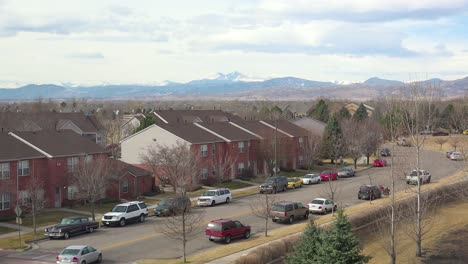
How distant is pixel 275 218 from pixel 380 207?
8.80m

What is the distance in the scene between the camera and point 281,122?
87188 mm

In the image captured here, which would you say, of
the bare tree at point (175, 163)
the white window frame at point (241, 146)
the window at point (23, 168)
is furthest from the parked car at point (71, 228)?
the white window frame at point (241, 146)

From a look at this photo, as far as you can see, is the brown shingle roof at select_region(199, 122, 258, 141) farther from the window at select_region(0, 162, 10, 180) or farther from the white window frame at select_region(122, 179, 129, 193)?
the window at select_region(0, 162, 10, 180)

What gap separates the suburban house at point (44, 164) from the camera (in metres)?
46.2

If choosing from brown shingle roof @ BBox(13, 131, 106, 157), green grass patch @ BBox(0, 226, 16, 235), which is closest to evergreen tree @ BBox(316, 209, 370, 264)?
green grass patch @ BBox(0, 226, 16, 235)

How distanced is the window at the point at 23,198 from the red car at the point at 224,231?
741 inches

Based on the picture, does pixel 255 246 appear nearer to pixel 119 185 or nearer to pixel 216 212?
pixel 216 212

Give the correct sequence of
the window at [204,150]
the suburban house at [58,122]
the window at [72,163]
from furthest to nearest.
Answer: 1. the suburban house at [58,122]
2. the window at [204,150]
3. the window at [72,163]

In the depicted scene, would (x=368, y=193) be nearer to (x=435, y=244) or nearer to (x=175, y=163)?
(x=435, y=244)

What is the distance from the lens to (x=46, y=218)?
1752 inches

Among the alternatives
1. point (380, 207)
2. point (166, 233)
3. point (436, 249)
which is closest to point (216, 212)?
point (166, 233)

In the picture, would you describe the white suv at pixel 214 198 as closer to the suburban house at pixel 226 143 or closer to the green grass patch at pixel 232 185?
the green grass patch at pixel 232 185

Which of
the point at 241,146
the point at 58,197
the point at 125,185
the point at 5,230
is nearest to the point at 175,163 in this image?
the point at 125,185

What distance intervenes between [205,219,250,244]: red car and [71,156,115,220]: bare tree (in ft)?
37.2
